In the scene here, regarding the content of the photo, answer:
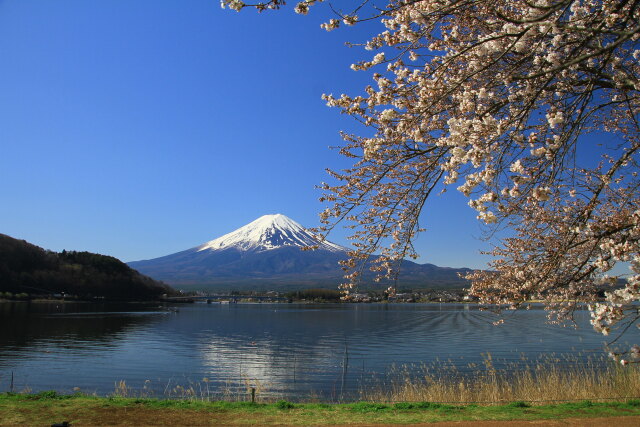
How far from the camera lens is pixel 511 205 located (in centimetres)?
567

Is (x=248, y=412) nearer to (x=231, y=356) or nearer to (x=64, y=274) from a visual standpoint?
(x=231, y=356)

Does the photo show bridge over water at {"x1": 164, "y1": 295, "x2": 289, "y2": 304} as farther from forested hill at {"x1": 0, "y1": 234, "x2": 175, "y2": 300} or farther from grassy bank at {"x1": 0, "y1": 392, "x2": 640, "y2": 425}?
grassy bank at {"x1": 0, "y1": 392, "x2": 640, "y2": 425}

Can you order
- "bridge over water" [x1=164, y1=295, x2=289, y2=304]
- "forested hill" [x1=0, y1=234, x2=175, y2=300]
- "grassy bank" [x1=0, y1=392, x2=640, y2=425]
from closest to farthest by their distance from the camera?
"grassy bank" [x1=0, y1=392, x2=640, y2=425] → "forested hill" [x1=0, y1=234, x2=175, y2=300] → "bridge over water" [x1=164, y1=295, x2=289, y2=304]

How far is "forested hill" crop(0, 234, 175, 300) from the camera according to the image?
255 feet

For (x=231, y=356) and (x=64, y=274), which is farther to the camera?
(x=64, y=274)

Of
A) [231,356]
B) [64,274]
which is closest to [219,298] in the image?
[64,274]

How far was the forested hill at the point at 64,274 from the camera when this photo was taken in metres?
77.9

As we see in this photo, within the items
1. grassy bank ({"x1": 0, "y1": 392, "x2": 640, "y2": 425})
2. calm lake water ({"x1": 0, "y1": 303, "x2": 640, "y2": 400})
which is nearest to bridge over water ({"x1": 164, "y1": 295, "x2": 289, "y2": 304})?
calm lake water ({"x1": 0, "y1": 303, "x2": 640, "y2": 400})

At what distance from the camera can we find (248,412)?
8430 mm

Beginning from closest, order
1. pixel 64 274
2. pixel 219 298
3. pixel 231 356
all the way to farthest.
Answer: pixel 231 356 < pixel 64 274 < pixel 219 298

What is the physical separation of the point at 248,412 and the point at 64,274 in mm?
89644

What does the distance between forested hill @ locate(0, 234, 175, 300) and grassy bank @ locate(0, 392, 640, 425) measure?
79148 mm

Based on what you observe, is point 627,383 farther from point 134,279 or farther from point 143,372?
point 134,279

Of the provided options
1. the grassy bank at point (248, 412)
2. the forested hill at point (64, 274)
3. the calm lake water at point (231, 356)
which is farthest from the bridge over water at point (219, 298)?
the grassy bank at point (248, 412)
